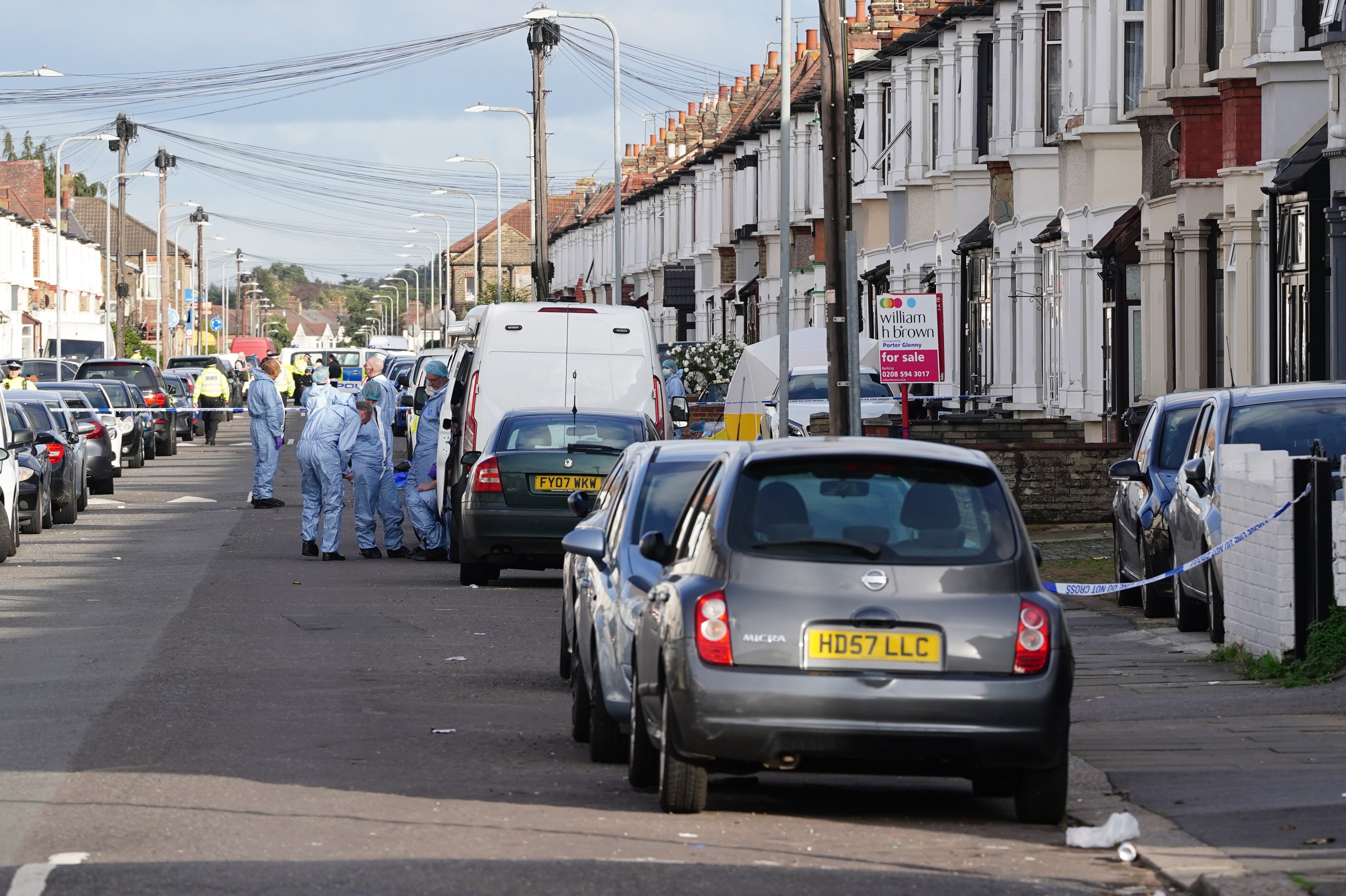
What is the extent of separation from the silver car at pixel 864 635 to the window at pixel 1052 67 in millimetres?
25381

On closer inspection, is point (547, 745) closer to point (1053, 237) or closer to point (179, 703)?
point (179, 703)

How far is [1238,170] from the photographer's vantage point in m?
24.0

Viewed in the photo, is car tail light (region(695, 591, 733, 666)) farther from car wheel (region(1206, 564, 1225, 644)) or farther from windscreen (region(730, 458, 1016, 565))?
car wheel (region(1206, 564, 1225, 644))

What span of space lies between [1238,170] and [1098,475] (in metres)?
3.63

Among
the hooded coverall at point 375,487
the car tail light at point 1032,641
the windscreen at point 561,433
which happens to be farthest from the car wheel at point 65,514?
the car tail light at point 1032,641

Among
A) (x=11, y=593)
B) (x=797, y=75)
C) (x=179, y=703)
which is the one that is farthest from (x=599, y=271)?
(x=179, y=703)

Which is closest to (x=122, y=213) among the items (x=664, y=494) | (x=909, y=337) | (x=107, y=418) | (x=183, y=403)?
(x=183, y=403)

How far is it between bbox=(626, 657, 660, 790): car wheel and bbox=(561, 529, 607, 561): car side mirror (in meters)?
0.93

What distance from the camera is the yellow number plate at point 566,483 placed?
59.4ft

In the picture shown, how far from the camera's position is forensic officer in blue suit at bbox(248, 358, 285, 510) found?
28344 millimetres

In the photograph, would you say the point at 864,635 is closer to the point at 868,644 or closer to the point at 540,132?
the point at 868,644

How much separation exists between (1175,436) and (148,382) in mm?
32194

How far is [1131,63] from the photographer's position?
2950 centimetres

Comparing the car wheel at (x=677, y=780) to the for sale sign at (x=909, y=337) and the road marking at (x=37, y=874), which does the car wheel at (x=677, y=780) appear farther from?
the for sale sign at (x=909, y=337)
